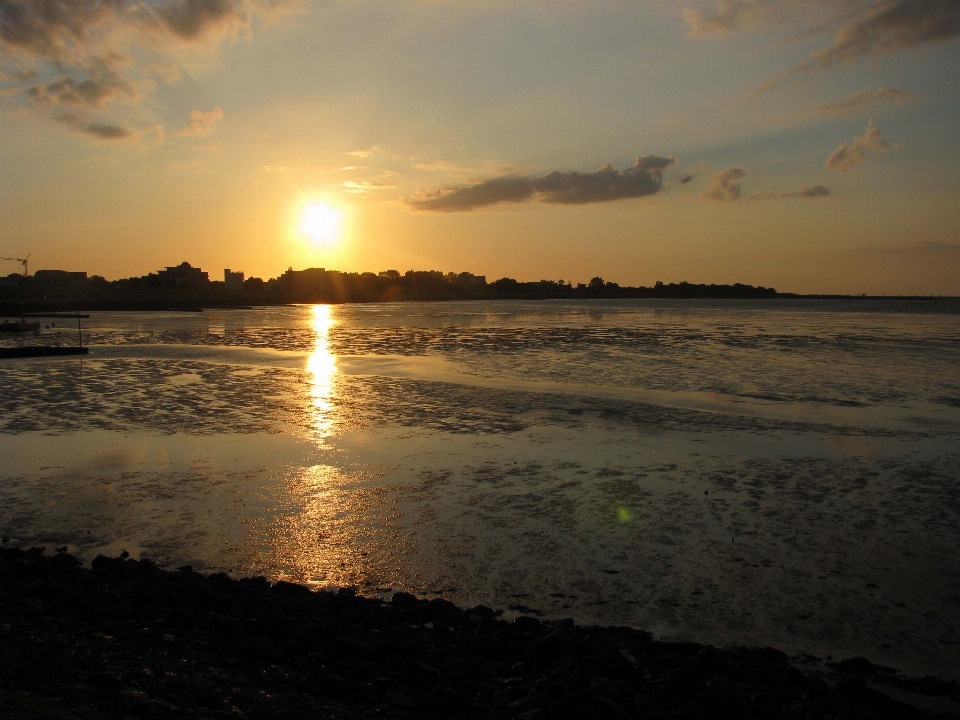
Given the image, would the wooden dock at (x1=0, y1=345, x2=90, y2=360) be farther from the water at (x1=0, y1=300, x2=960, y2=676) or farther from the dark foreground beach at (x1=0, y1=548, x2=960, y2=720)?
the dark foreground beach at (x1=0, y1=548, x2=960, y2=720)

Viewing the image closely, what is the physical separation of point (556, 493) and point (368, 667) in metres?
5.52

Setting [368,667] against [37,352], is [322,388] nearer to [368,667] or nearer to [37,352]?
[368,667]

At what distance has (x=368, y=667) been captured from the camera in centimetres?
540

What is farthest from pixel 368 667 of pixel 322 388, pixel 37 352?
pixel 37 352

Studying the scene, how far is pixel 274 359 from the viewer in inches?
1309

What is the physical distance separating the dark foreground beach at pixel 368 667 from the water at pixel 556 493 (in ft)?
2.23

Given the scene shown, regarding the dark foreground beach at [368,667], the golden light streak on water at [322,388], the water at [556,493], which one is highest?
the dark foreground beach at [368,667]

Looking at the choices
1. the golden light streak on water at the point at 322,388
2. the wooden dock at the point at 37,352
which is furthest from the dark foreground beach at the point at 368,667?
the wooden dock at the point at 37,352

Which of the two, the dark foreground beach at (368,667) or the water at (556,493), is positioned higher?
the dark foreground beach at (368,667)

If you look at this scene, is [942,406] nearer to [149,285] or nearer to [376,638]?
[376,638]

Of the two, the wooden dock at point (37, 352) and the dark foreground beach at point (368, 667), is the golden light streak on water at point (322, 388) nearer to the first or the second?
the dark foreground beach at point (368, 667)

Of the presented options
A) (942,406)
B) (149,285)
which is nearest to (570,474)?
(942,406)

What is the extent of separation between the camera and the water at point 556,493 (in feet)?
23.1

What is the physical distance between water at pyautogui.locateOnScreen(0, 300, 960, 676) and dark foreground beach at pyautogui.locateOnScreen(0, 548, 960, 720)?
68 centimetres
